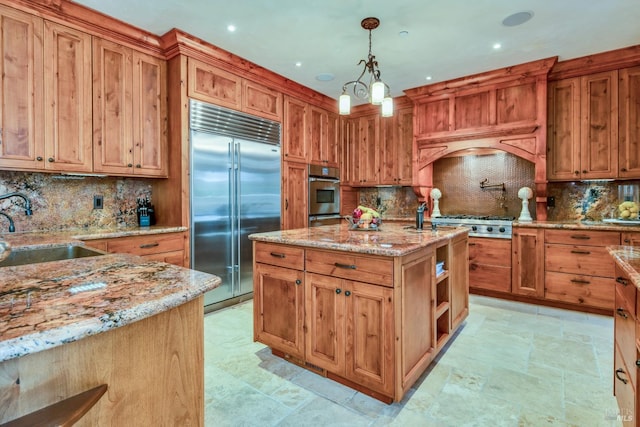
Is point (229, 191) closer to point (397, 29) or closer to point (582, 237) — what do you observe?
point (397, 29)

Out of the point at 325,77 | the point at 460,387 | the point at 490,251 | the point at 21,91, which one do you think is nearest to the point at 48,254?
the point at 21,91

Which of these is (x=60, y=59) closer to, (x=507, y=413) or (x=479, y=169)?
(x=507, y=413)

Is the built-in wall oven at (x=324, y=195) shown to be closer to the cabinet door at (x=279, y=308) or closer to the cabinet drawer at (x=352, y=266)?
the cabinet door at (x=279, y=308)

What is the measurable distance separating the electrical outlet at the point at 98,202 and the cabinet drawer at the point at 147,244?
768 millimetres

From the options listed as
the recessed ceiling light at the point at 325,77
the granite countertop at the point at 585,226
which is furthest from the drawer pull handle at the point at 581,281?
the recessed ceiling light at the point at 325,77

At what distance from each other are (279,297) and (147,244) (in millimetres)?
1395

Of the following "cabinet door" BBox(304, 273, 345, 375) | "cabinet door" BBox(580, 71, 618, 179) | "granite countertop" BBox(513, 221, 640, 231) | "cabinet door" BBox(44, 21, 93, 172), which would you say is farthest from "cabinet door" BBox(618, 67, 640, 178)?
"cabinet door" BBox(44, 21, 93, 172)

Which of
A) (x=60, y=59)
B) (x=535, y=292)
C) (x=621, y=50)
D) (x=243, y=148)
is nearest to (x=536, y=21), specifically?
(x=621, y=50)

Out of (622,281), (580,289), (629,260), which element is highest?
(629,260)

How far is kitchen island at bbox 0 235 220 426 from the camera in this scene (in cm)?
68

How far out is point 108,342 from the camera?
0.81 meters

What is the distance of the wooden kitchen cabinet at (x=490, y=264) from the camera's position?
375cm

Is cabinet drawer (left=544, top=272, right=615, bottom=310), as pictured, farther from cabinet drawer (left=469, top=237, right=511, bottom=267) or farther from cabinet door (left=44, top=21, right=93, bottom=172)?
cabinet door (left=44, top=21, right=93, bottom=172)

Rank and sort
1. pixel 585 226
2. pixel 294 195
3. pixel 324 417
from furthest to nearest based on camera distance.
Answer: pixel 294 195
pixel 585 226
pixel 324 417
